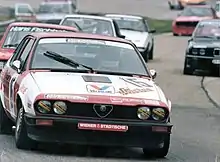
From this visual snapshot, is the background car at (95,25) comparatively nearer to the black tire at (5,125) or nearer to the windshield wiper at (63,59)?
the black tire at (5,125)

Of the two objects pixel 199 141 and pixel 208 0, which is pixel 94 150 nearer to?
pixel 199 141

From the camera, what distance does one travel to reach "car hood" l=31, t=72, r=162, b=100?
9289mm

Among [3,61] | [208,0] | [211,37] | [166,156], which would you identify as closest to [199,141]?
[166,156]

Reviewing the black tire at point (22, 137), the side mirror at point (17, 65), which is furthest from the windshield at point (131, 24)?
the black tire at point (22, 137)

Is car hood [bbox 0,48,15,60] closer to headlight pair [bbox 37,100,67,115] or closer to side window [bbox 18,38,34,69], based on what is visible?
side window [bbox 18,38,34,69]

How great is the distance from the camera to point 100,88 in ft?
30.8

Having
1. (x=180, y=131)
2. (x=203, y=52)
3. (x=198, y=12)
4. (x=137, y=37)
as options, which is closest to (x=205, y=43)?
(x=203, y=52)

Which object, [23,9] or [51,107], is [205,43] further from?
[23,9]

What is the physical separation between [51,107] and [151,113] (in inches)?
45.4

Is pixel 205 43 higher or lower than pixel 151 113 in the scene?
lower

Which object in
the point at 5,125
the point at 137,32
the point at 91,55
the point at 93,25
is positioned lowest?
the point at 137,32

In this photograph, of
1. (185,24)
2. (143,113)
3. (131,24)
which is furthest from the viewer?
(185,24)

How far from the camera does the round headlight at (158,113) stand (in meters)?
9.37

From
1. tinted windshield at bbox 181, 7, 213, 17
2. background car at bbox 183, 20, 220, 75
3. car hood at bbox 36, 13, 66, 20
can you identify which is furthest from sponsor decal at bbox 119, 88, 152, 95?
tinted windshield at bbox 181, 7, 213, 17
